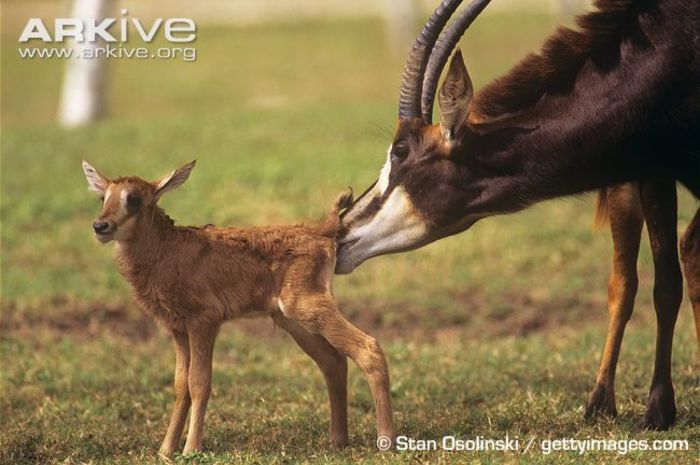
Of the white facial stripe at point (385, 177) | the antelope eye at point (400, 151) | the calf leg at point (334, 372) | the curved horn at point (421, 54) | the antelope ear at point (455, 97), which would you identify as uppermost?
the curved horn at point (421, 54)

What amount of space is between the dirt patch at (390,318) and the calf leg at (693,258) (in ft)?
11.3

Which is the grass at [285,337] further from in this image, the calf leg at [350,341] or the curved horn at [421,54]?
the curved horn at [421,54]

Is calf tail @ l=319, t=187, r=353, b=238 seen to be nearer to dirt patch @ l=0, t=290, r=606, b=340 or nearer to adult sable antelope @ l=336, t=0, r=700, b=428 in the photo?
adult sable antelope @ l=336, t=0, r=700, b=428

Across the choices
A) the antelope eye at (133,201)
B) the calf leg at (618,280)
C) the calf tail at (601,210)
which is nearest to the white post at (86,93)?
the calf tail at (601,210)

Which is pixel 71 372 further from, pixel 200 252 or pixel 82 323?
pixel 200 252

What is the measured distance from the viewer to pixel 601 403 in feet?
24.2

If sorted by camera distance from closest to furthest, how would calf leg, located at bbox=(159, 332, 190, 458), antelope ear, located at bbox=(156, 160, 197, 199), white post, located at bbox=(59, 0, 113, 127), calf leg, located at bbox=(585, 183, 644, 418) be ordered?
antelope ear, located at bbox=(156, 160, 197, 199), calf leg, located at bbox=(159, 332, 190, 458), calf leg, located at bbox=(585, 183, 644, 418), white post, located at bbox=(59, 0, 113, 127)

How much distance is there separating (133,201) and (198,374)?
0.87 m

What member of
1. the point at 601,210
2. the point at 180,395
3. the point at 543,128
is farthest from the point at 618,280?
the point at 180,395

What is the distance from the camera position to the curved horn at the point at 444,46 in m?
6.52

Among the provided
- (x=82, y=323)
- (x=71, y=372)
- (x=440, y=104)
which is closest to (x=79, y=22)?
(x=82, y=323)

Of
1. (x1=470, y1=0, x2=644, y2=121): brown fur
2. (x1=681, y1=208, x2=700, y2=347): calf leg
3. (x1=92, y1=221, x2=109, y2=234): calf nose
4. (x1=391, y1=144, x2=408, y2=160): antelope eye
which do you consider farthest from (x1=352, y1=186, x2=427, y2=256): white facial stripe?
(x1=681, y1=208, x2=700, y2=347): calf leg

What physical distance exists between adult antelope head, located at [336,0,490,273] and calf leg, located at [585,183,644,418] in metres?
1.31

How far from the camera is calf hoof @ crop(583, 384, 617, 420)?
7.28m
